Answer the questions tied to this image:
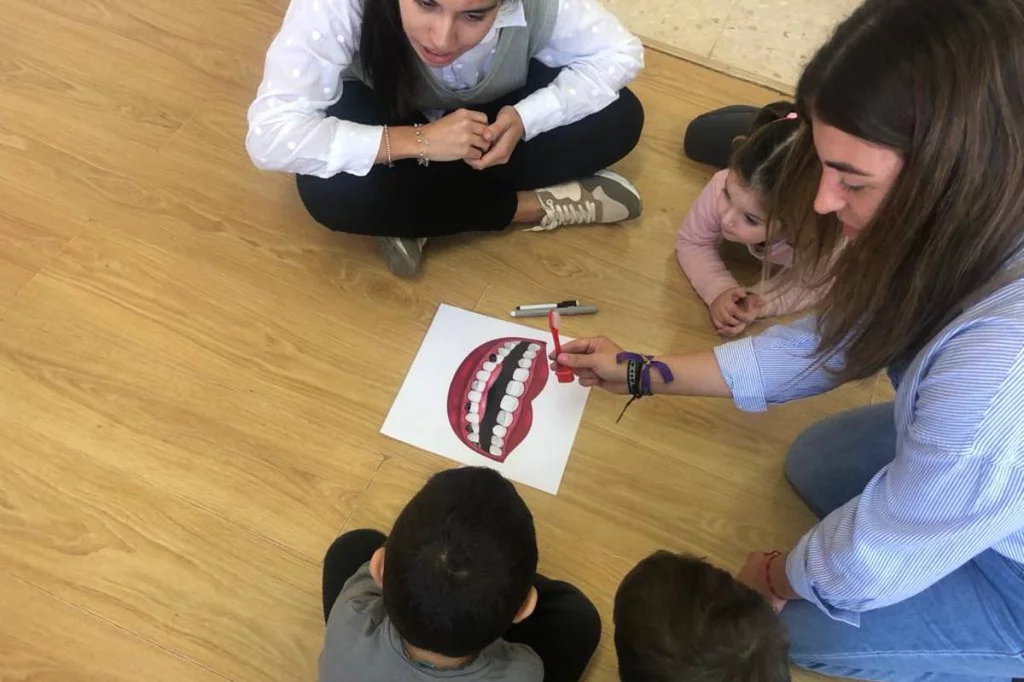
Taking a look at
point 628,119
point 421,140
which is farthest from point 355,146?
point 628,119

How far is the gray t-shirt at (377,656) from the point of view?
76 centimetres

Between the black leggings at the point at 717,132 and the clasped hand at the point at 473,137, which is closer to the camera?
the clasped hand at the point at 473,137

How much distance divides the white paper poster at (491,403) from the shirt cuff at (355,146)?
28cm

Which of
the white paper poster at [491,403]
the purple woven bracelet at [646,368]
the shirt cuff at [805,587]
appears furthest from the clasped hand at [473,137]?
the shirt cuff at [805,587]

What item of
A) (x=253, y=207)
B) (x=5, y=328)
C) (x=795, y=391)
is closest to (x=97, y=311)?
(x=5, y=328)

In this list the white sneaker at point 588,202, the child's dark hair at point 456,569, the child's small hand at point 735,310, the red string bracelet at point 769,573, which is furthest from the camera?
the white sneaker at point 588,202

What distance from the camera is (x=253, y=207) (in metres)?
1.39

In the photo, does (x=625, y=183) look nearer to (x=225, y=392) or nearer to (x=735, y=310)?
(x=735, y=310)

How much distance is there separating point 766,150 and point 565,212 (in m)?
0.36

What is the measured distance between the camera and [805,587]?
86 cm

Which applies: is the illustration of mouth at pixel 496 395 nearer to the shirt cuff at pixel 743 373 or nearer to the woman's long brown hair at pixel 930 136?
the shirt cuff at pixel 743 373

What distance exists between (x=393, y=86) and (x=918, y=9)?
0.78 meters

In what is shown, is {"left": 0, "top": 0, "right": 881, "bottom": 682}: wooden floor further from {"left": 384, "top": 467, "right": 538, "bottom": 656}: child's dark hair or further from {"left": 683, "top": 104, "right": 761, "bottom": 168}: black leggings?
{"left": 384, "top": 467, "right": 538, "bottom": 656}: child's dark hair

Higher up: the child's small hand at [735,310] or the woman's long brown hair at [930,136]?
the woman's long brown hair at [930,136]
